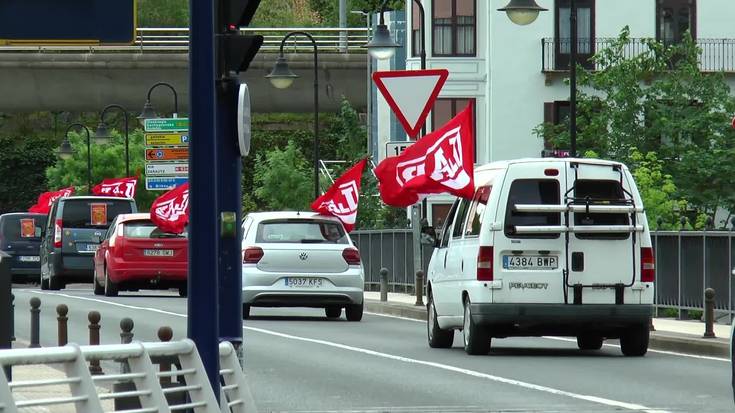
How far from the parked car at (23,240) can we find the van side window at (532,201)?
3435 centimetres

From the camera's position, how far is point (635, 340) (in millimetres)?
22203

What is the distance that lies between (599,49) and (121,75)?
15792 millimetres

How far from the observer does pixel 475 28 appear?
6375cm

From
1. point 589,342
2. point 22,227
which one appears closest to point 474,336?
point 589,342

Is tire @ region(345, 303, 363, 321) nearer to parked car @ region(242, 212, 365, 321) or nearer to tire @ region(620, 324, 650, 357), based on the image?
parked car @ region(242, 212, 365, 321)

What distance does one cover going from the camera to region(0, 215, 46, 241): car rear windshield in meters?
54.6

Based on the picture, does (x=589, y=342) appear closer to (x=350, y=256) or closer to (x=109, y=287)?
(x=350, y=256)

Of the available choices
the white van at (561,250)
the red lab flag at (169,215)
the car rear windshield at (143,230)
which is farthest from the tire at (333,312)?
the white van at (561,250)

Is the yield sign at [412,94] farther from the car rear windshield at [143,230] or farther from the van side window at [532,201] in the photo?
the van side window at [532,201]

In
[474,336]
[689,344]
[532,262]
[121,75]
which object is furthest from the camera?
[121,75]

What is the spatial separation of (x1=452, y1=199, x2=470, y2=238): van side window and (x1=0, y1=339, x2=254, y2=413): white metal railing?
37.1 feet

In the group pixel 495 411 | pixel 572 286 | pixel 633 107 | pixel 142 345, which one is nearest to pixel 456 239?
pixel 572 286

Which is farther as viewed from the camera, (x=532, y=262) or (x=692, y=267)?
(x=692, y=267)

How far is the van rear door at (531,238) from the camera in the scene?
2141 centimetres
